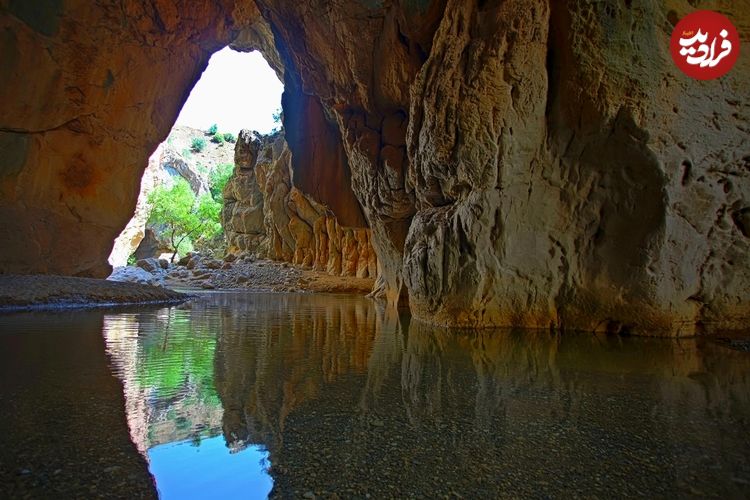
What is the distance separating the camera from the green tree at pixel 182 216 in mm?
31109

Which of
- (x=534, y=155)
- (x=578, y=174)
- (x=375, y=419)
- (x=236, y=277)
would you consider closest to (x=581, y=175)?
(x=578, y=174)

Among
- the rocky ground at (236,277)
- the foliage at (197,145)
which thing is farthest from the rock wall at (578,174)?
the foliage at (197,145)

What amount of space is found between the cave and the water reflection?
18 millimetres

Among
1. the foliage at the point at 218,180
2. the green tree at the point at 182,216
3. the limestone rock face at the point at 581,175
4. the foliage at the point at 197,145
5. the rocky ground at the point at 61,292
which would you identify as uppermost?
the foliage at the point at 197,145

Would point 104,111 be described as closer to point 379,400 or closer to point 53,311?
point 53,311

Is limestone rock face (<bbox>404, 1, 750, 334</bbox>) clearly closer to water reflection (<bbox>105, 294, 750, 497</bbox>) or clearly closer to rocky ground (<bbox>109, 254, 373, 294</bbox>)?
water reflection (<bbox>105, 294, 750, 497</bbox>)

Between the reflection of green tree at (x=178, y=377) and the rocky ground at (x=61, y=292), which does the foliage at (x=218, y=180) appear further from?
the reflection of green tree at (x=178, y=377)

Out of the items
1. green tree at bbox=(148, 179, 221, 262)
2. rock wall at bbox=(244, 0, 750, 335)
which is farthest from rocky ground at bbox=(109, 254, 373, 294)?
rock wall at bbox=(244, 0, 750, 335)

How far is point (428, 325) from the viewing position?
6758mm

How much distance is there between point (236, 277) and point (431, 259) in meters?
15.0

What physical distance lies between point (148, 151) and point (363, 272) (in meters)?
9.77

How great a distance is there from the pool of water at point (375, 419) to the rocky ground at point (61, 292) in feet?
11.1

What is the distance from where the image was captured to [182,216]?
31797 mm

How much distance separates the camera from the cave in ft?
6.20
